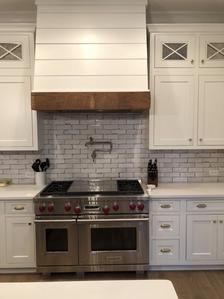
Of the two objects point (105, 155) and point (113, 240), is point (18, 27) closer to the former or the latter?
point (105, 155)

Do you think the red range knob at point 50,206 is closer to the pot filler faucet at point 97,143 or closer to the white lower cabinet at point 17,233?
the white lower cabinet at point 17,233

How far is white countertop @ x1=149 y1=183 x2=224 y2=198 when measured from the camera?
3.13 meters

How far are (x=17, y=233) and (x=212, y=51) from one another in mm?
2873

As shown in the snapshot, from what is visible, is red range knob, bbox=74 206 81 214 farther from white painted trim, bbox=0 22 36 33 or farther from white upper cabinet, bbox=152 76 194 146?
white painted trim, bbox=0 22 36 33

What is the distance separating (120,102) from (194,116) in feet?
3.00

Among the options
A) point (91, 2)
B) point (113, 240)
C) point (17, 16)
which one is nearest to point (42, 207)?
point (113, 240)

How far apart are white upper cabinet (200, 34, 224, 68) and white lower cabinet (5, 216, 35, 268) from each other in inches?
99.9

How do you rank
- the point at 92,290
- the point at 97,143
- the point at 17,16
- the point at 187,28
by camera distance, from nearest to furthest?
the point at 92,290
the point at 187,28
the point at 17,16
the point at 97,143

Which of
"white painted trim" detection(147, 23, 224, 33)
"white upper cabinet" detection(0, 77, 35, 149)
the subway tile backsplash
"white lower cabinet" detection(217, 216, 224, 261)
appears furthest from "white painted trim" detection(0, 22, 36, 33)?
"white lower cabinet" detection(217, 216, 224, 261)

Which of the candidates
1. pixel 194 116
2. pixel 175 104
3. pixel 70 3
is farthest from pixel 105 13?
pixel 194 116

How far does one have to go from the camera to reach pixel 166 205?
3.17m

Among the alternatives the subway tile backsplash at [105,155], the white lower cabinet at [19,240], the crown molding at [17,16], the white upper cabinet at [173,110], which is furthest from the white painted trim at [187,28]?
the white lower cabinet at [19,240]

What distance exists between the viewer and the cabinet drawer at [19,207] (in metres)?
3.15

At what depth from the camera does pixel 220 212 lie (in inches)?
125
